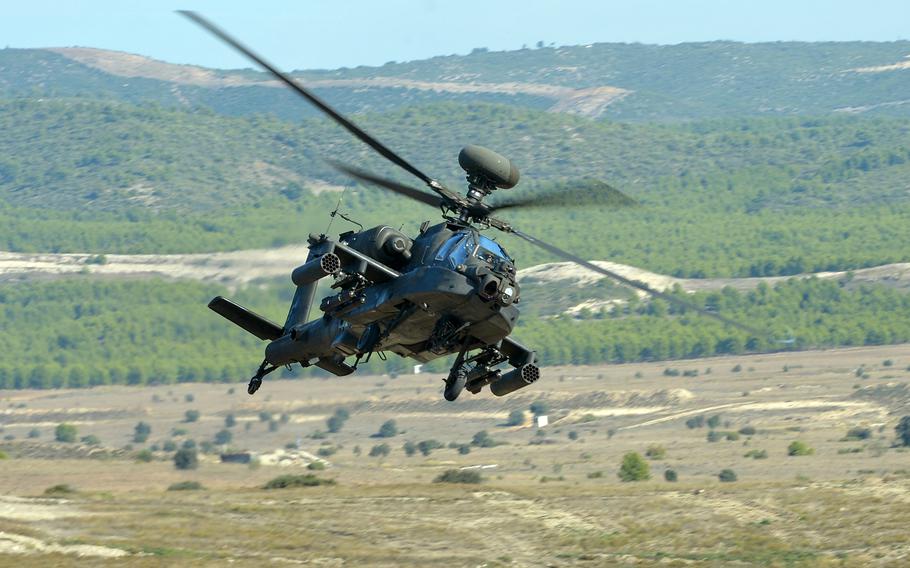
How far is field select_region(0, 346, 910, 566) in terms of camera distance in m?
49.6

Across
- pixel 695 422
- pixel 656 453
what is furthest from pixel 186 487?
pixel 695 422

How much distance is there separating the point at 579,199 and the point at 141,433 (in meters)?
104

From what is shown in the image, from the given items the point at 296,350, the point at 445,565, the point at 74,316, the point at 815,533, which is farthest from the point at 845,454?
the point at 74,316

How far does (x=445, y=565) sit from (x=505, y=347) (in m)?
11.9

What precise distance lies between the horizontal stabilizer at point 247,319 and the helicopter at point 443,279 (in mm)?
4946

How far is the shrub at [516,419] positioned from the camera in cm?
13375

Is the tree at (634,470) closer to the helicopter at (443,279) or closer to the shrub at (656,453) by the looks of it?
the shrub at (656,453)

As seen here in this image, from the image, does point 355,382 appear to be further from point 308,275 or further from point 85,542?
point 308,275

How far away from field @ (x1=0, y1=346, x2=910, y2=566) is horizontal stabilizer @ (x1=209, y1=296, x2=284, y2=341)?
25.7 ft

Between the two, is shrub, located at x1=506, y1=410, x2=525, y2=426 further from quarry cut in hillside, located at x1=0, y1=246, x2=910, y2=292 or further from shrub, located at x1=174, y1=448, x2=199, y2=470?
shrub, located at x1=174, y1=448, x2=199, y2=470

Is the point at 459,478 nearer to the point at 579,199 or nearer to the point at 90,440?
the point at 579,199

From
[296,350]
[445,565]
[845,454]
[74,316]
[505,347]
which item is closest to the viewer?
[505,347]

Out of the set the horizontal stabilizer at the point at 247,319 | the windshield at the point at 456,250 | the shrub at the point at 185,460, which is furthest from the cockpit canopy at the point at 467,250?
the shrub at the point at 185,460

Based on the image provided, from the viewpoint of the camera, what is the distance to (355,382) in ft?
502
